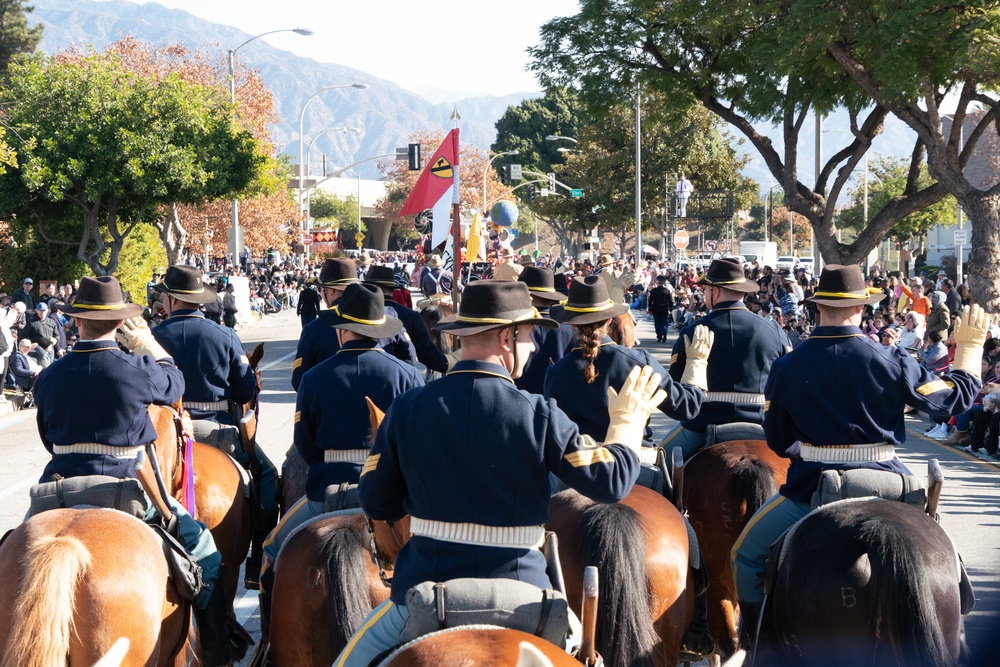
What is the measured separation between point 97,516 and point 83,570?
499mm

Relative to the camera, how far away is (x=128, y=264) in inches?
1300

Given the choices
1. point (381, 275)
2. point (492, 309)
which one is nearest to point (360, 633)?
point (492, 309)

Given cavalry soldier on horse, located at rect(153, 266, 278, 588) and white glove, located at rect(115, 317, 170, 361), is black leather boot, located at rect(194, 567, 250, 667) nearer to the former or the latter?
white glove, located at rect(115, 317, 170, 361)

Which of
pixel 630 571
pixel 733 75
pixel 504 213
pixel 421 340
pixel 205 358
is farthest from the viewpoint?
pixel 504 213

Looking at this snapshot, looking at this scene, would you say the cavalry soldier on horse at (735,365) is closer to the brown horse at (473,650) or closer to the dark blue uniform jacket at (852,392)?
the dark blue uniform jacket at (852,392)

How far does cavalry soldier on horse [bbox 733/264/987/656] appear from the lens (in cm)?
546

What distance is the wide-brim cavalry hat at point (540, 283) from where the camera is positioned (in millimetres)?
9094

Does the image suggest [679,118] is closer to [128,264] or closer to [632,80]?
[632,80]

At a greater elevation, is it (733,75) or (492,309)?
(733,75)

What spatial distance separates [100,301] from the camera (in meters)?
5.88

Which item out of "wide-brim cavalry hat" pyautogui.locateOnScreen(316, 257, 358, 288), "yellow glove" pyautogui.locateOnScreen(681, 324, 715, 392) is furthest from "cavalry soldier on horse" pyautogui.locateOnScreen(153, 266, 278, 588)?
"yellow glove" pyautogui.locateOnScreen(681, 324, 715, 392)

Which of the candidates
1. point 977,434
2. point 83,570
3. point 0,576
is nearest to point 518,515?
point 83,570

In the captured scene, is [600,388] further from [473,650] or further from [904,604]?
[473,650]

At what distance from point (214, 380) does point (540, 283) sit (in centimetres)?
289
